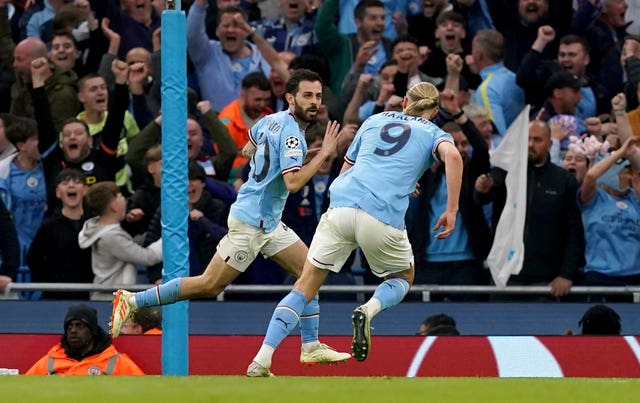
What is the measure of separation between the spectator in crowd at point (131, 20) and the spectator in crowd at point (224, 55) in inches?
37.3

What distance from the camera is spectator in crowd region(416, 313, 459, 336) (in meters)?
13.6

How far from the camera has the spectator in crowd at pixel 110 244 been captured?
1432 centimetres

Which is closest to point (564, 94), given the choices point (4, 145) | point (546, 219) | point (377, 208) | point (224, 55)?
point (546, 219)

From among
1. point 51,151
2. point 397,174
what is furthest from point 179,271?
point 51,151

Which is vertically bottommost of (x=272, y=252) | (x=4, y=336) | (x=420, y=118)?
(x=4, y=336)

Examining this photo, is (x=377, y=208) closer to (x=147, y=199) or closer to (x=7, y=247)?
(x=147, y=199)

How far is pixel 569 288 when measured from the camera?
14.2 meters

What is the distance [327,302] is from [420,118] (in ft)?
11.9

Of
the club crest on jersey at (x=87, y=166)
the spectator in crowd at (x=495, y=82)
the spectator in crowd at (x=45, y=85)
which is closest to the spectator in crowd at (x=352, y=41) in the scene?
the spectator in crowd at (x=495, y=82)

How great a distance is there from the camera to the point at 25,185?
15312 millimetres

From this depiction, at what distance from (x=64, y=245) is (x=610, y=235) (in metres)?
5.09

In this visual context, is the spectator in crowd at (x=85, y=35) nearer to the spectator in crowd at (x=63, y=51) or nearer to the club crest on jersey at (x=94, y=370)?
the spectator in crowd at (x=63, y=51)

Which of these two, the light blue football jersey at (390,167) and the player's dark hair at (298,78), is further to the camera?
the player's dark hair at (298,78)

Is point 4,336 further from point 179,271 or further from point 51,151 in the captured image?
point 51,151
